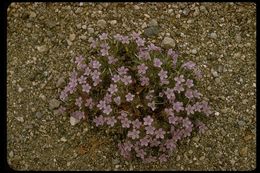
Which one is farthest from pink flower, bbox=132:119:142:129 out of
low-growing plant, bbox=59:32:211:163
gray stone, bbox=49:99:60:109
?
gray stone, bbox=49:99:60:109

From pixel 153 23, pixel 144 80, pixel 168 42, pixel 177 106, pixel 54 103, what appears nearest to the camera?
pixel 177 106

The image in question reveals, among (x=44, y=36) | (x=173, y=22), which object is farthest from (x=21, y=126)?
(x=173, y=22)

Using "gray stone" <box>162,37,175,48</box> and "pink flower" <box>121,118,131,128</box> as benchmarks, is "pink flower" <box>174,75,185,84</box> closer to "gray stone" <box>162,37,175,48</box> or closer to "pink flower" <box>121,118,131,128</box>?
"pink flower" <box>121,118,131,128</box>

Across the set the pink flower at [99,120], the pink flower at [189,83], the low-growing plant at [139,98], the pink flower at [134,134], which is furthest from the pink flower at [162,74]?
the pink flower at [99,120]

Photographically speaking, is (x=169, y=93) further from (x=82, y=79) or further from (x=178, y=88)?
(x=82, y=79)

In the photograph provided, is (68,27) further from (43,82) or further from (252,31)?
(252,31)

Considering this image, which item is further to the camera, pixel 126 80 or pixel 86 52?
pixel 86 52

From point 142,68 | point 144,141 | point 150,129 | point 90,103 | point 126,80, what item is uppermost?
point 142,68

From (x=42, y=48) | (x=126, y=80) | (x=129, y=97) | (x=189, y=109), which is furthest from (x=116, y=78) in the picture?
(x=42, y=48)
